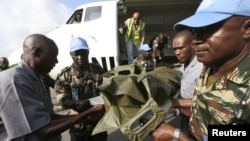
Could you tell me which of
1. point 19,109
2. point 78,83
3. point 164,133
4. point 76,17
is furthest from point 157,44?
point 164,133

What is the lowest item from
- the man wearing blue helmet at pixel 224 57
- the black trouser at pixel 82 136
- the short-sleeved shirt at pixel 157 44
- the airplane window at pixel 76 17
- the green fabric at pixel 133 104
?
the black trouser at pixel 82 136

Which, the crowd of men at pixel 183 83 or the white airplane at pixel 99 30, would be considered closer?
the crowd of men at pixel 183 83

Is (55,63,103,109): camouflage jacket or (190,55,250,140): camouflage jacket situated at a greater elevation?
(190,55,250,140): camouflage jacket

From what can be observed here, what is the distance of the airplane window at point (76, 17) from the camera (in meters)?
9.84

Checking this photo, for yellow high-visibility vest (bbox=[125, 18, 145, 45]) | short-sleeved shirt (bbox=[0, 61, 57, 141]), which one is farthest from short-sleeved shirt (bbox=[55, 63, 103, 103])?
yellow high-visibility vest (bbox=[125, 18, 145, 45])

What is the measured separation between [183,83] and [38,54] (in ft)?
3.80

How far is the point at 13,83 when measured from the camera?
1910 mm

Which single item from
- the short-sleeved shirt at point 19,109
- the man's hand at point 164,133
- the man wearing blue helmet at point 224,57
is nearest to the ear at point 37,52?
the short-sleeved shirt at point 19,109

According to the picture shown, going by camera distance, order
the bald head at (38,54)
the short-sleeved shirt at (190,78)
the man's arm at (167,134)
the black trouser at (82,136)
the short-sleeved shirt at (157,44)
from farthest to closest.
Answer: the short-sleeved shirt at (157,44) → the black trouser at (82,136) → the short-sleeved shirt at (190,78) → the bald head at (38,54) → the man's arm at (167,134)

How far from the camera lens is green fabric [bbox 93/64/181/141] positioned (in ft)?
5.18

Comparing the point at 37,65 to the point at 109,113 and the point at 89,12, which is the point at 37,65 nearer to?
the point at 109,113

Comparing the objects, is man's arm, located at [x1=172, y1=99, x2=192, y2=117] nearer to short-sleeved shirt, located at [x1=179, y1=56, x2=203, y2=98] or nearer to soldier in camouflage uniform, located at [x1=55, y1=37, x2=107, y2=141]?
short-sleeved shirt, located at [x1=179, y1=56, x2=203, y2=98]

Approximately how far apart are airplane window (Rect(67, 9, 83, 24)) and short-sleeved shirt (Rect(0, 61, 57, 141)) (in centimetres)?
801

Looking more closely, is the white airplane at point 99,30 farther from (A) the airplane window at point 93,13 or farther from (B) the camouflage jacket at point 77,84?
(B) the camouflage jacket at point 77,84
